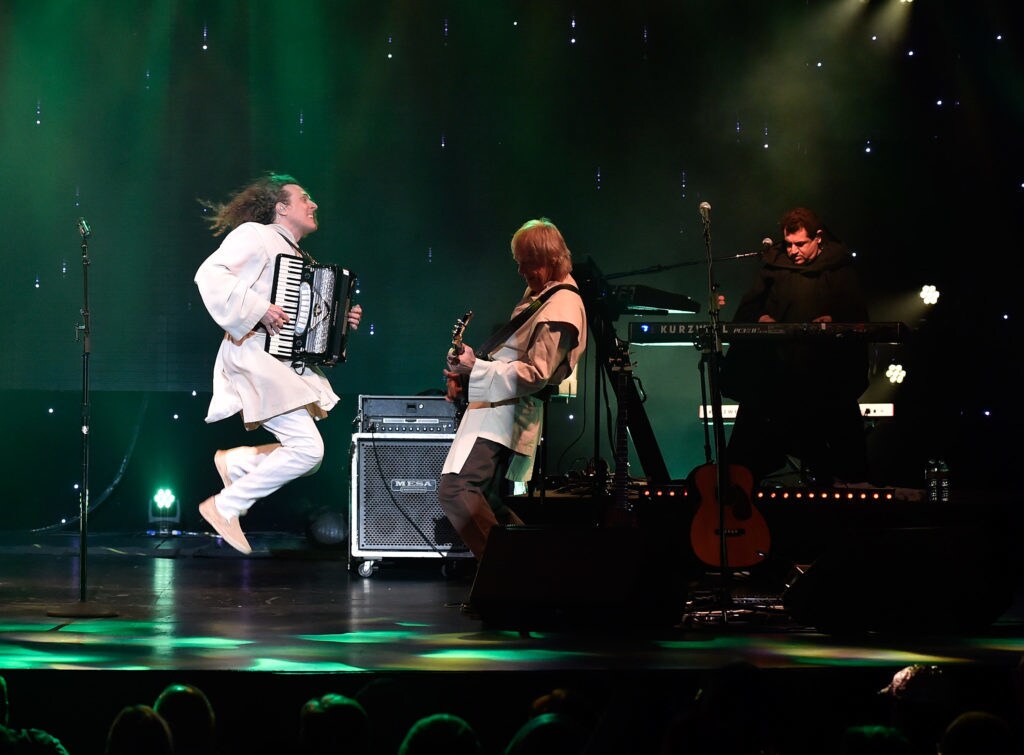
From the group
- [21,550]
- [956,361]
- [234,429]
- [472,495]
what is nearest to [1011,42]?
[956,361]

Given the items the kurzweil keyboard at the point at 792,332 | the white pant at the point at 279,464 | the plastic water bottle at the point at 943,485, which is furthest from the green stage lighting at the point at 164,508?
the plastic water bottle at the point at 943,485

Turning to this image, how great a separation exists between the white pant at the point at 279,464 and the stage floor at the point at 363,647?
1.65ft

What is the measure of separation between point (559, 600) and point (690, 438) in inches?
204

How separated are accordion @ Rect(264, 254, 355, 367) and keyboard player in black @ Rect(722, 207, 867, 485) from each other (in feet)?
7.78

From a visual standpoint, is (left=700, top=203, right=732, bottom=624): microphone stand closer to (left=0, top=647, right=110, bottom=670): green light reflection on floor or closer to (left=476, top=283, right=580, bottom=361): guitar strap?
(left=476, top=283, right=580, bottom=361): guitar strap

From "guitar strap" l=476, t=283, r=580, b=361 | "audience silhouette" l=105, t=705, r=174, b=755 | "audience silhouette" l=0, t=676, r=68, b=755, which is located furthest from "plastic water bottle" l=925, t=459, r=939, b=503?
"audience silhouette" l=0, t=676, r=68, b=755

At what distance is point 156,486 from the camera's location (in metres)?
9.70

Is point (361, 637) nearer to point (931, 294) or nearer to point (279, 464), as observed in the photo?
point (279, 464)

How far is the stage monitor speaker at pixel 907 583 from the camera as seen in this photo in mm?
4547

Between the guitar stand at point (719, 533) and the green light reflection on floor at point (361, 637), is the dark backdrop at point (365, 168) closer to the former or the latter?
the guitar stand at point (719, 533)

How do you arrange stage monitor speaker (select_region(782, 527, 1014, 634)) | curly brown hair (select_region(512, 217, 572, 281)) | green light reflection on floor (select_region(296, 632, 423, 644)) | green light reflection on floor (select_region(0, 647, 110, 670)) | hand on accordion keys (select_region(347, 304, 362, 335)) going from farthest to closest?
1. hand on accordion keys (select_region(347, 304, 362, 335))
2. curly brown hair (select_region(512, 217, 572, 281))
3. stage monitor speaker (select_region(782, 527, 1014, 634))
4. green light reflection on floor (select_region(296, 632, 423, 644))
5. green light reflection on floor (select_region(0, 647, 110, 670))

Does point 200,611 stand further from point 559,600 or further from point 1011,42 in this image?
point 1011,42

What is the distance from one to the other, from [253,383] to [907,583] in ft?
10.8

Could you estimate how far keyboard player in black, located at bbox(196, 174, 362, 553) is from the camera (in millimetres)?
5762
